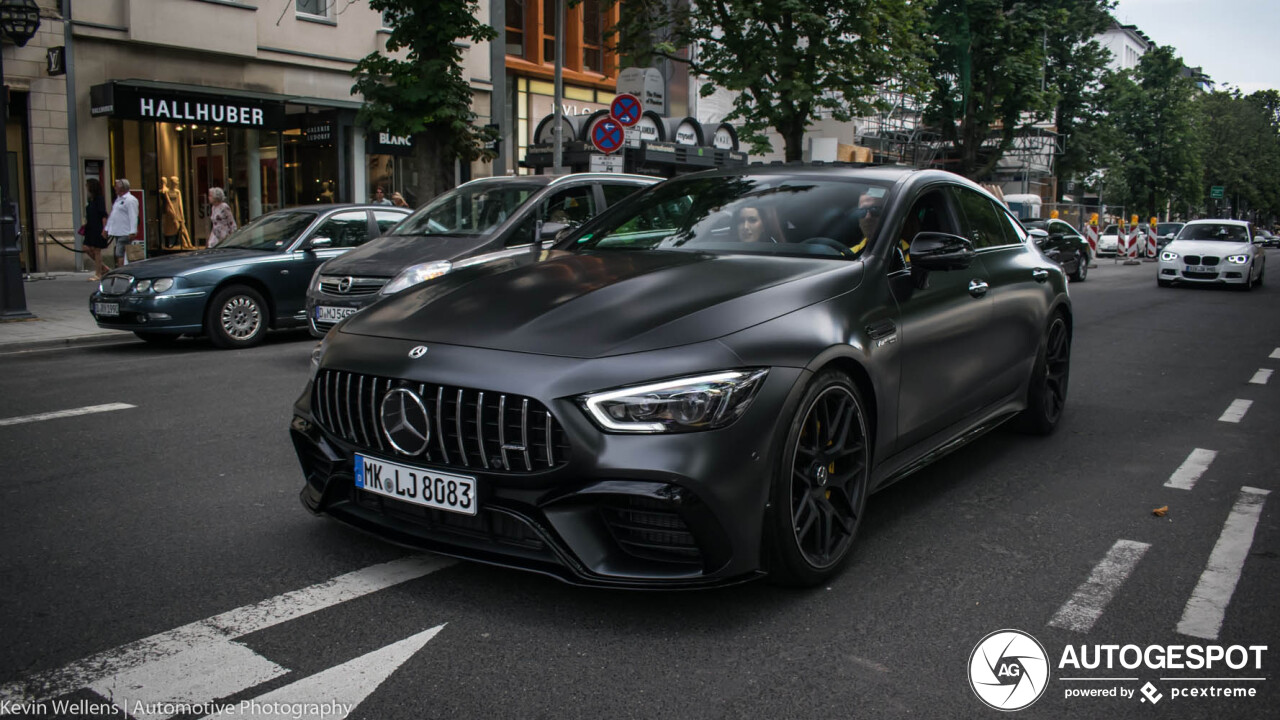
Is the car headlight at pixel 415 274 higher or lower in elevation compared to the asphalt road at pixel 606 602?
higher

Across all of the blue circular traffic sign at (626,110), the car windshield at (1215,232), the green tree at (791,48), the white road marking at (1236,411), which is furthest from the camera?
the car windshield at (1215,232)

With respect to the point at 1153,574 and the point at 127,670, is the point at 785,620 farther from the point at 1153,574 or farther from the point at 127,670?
the point at 127,670

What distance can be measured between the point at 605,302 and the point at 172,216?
19855 mm

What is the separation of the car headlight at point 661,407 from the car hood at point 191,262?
883 cm

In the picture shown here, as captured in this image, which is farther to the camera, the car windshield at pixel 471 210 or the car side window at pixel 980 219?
the car windshield at pixel 471 210

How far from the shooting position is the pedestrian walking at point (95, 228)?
1841 cm

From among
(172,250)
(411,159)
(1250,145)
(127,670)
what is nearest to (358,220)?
(127,670)

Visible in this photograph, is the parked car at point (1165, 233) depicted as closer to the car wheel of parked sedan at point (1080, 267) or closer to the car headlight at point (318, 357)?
the car wheel of parked sedan at point (1080, 267)

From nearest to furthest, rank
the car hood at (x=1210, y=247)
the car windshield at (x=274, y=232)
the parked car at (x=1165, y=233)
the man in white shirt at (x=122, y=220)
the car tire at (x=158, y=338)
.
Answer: the car tire at (x=158, y=338), the car windshield at (x=274, y=232), the man in white shirt at (x=122, y=220), the car hood at (x=1210, y=247), the parked car at (x=1165, y=233)

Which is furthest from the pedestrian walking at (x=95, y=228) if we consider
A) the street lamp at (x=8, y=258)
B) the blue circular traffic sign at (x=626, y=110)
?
the blue circular traffic sign at (x=626, y=110)

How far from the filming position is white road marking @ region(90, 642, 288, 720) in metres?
2.82

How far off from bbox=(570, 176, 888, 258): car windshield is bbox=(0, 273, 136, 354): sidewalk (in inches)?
327

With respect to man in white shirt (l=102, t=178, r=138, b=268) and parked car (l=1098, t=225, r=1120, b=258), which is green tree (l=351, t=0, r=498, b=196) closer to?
man in white shirt (l=102, t=178, r=138, b=268)

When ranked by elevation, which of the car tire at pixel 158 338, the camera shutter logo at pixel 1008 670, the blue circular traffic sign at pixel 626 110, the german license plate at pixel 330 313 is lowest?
the camera shutter logo at pixel 1008 670
